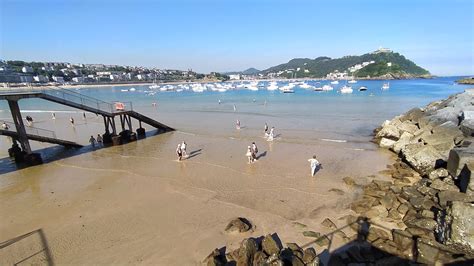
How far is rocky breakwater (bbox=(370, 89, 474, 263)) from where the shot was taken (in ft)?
29.9

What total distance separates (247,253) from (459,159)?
11.0 meters

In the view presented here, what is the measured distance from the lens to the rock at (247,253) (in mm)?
8219

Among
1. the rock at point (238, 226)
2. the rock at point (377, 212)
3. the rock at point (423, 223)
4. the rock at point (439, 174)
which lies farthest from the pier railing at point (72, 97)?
the rock at point (439, 174)

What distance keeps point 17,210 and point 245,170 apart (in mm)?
11943

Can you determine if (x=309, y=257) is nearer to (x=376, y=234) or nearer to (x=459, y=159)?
(x=376, y=234)

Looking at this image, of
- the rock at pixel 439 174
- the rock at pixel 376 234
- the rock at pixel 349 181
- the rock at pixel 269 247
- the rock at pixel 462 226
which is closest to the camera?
the rock at pixel 269 247

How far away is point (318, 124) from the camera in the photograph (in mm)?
34031

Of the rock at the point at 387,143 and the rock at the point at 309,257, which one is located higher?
the rock at the point at 309,257

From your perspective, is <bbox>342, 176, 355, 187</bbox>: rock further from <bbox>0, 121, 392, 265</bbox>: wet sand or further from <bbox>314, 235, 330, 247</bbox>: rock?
<bbox>314, 235, 330, 247</bbox>: rock

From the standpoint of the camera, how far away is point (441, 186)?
12.5 meters

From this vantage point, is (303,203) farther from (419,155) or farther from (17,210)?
(17,210)

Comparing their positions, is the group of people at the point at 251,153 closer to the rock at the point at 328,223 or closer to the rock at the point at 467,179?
the rock at the point at 328,223

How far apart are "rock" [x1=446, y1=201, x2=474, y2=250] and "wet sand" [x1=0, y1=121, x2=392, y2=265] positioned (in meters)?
3.75

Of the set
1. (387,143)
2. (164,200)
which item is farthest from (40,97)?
(387,143)
